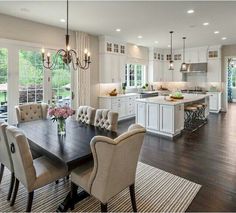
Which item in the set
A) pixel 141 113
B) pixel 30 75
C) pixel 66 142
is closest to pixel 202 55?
pixel 141 113

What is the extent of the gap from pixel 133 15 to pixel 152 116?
2610 millimetres

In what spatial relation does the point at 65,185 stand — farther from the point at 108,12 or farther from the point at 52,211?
the point at 108,12

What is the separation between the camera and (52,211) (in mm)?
2342

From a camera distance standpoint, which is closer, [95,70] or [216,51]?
[95,70]

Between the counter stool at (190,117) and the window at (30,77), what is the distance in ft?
14.2

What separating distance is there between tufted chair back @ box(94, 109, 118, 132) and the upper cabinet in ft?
12.9

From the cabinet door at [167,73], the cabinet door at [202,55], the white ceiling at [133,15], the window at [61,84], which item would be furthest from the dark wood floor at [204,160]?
the cabinet door at [167,73]

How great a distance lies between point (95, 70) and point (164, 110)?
2.97m

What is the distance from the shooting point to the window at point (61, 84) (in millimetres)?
5837

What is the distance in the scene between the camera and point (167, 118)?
17.1 ft

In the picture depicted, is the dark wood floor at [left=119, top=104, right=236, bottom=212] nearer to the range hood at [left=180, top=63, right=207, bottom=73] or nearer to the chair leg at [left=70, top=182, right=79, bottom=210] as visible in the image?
the chair leg at [left=70, top=182, right=79, bottom=210]

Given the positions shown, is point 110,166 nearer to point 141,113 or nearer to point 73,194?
point 73,194

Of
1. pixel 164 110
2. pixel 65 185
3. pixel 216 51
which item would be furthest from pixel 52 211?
pixel 216 51

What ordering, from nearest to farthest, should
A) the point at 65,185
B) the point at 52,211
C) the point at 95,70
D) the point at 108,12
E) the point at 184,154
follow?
the point at 52,211 → the point at 65,185 → the point at 184,154 → the point at 108,12 → the point at 95,70
